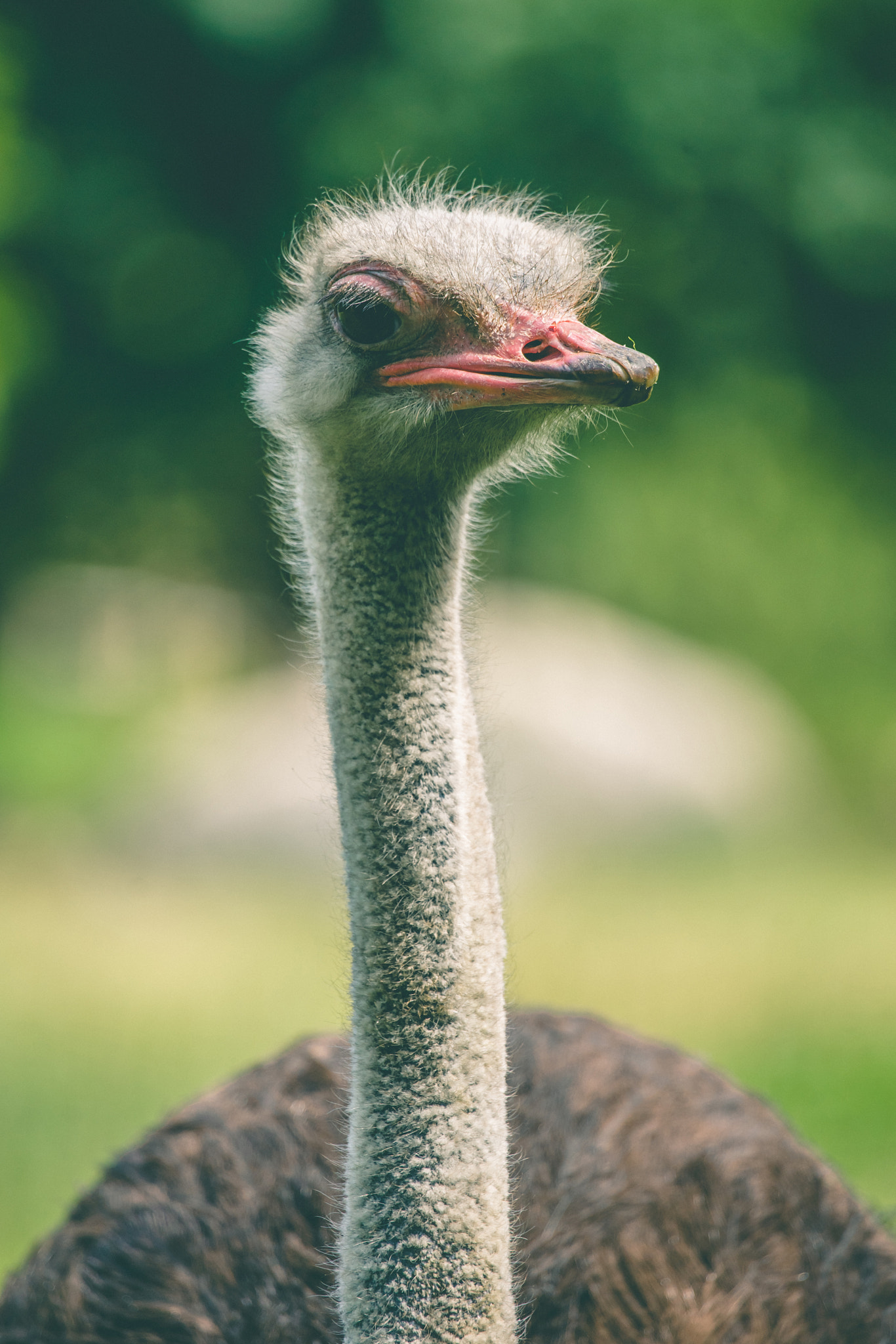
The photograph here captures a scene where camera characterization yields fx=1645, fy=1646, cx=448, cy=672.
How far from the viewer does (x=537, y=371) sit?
1.74m

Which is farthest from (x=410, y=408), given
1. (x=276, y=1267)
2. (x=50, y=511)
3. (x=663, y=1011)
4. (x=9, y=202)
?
(x=50, y=511)

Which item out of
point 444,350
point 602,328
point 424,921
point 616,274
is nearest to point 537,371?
point 444,350

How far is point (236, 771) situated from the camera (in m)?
7.29

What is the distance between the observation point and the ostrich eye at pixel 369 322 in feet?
6.07

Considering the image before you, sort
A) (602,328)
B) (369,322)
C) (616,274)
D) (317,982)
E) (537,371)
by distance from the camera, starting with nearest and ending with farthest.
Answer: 1. (537,371)
2. (369,322)
3. (317,982)
4. (602,328)
5. (616,274)

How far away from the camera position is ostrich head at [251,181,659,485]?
69.3 inches

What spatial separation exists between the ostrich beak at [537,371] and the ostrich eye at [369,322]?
1.4 inches

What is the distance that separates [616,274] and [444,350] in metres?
6.92

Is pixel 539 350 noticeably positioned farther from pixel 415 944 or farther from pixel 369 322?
pixel 415 944

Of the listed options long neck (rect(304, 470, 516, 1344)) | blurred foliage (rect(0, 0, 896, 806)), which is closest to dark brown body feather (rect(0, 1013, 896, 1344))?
long neck (rect(304, 470, 516, 1344))

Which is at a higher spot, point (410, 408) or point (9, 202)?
point (9, 202)

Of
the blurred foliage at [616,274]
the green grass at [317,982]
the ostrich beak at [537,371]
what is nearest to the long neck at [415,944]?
the ostrich beak at [537,371]

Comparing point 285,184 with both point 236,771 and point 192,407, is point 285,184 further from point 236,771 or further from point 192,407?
point 236,771

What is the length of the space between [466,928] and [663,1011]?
4.18m
